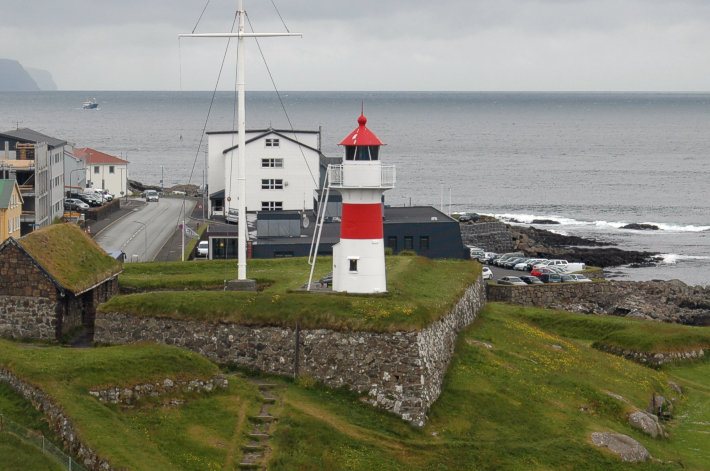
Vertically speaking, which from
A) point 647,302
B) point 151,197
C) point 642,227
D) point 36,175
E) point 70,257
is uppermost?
point 36,175

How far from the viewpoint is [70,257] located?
36.2 m

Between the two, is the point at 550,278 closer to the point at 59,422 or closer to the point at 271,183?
the point at 271,183

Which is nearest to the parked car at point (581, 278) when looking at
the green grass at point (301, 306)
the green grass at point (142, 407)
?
the green grass at point (301, 306)

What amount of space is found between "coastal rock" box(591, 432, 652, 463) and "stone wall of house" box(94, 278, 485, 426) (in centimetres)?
554

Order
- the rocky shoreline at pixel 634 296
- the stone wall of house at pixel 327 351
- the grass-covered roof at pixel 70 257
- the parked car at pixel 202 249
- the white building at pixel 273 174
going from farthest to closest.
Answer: the white building at pixel 273 174, the parked car at pixel 202 249, the rocky shoreline at pixel 634 296, the grass-covered roof at pixel 70 257, the stone wall of house at pixel 327 351

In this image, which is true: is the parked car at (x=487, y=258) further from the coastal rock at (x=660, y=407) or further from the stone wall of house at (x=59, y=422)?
the stone wall of house at (x=59, y=422)

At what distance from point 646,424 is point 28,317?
22061mm

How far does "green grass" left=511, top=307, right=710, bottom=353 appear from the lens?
46.2 metres

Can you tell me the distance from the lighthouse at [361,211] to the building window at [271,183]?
152ft

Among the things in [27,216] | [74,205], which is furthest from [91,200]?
[27,216]

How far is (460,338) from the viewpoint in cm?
3953

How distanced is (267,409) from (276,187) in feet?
174

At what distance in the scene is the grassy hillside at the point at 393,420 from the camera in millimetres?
26594

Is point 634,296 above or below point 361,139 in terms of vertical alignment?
below
